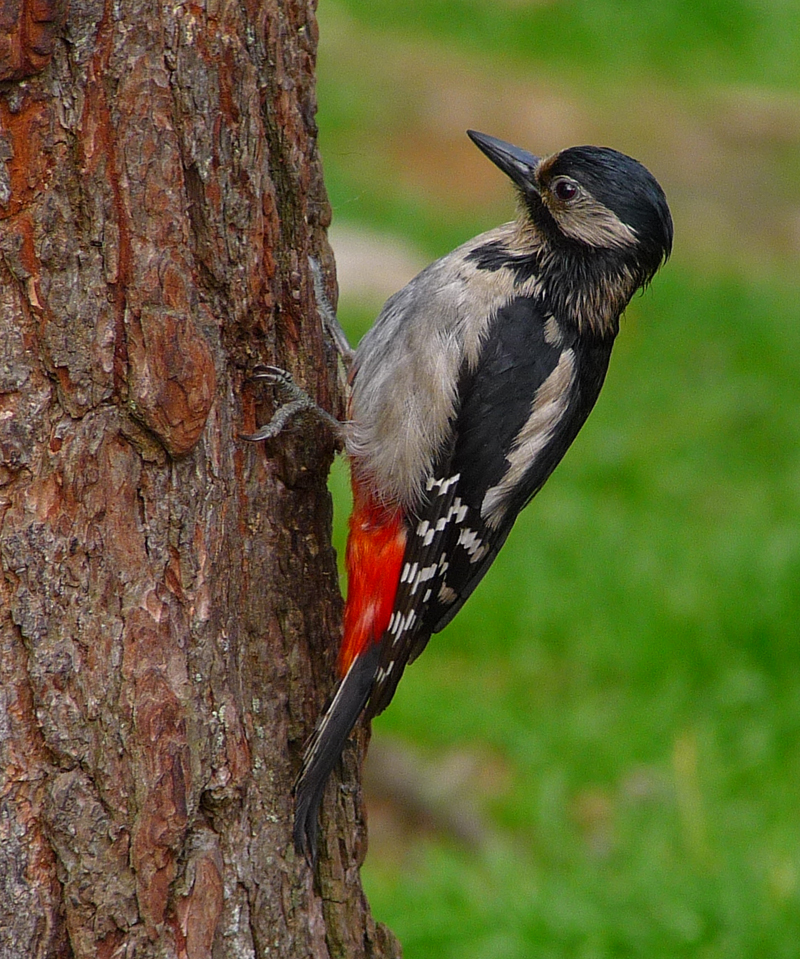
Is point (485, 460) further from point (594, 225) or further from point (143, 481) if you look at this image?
point (143, 481)

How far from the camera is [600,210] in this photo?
335 centimetres

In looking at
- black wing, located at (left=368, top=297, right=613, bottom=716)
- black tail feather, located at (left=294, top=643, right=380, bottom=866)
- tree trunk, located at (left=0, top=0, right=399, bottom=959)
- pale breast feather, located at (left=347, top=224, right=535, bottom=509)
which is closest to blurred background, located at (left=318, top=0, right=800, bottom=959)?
pale breast feather, located at (left=347, top=224, right=535, bottom=509)

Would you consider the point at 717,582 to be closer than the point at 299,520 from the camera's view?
No

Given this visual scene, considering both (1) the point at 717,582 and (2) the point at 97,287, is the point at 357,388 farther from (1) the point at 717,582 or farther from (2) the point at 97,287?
(1) the point at 717,582

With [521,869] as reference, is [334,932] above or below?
above

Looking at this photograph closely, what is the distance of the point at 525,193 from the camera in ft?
11.6

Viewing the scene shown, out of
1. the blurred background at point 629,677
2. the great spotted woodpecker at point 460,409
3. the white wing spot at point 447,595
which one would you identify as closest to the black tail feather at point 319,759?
the great spotted woodpecker at point 460,409

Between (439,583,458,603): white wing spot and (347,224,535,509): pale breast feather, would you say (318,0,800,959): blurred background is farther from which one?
(439,583,458,603): white wing spot

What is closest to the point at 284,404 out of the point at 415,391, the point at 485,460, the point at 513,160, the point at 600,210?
the point at 415,391

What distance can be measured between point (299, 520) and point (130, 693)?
594 millimetres

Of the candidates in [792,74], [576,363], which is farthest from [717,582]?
[792,74]

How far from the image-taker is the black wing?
3178 millimetres

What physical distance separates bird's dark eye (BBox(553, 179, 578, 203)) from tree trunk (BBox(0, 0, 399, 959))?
98cm

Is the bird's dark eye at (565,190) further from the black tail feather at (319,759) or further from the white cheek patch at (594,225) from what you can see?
the black tail feather at (319,759)
